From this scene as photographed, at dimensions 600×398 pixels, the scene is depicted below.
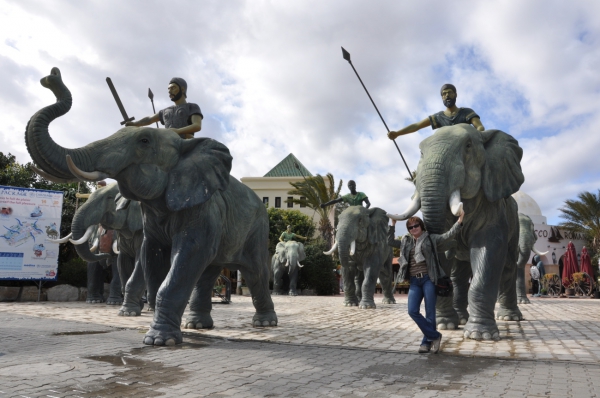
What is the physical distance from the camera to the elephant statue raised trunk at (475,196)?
249 inches

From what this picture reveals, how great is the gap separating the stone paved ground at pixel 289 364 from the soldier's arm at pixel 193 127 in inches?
101

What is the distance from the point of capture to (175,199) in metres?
5.76

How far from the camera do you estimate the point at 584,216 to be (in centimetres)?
4125

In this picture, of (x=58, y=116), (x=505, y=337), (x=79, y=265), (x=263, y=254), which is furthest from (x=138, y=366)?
(x=79, y=265)

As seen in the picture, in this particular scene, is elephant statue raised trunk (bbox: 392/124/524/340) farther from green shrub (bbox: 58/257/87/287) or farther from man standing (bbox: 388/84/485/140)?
green shrub (bbox: 58/257/87/287)

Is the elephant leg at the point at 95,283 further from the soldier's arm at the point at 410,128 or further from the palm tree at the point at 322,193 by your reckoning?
the palm tree at the point at 322,193

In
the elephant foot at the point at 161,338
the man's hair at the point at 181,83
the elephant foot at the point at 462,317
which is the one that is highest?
the man's hair at the point at 181,83

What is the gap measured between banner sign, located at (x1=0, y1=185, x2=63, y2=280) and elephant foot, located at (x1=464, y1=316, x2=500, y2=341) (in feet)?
41.3

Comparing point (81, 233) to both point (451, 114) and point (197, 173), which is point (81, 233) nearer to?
point (197, 173)

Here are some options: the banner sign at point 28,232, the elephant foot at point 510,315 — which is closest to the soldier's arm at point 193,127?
the elephant foot at point 510,315

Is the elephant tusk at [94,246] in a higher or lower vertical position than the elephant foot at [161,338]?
higher

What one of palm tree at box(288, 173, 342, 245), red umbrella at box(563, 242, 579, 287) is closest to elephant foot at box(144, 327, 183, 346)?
red umbrella at box(563, 242, 579, 287)

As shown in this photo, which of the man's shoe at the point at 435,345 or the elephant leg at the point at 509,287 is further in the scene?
the elephant leg at the point at 509,287

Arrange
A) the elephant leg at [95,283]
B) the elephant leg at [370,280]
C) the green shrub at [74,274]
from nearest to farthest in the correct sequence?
the elephant leg at [370,280] → the elephant leg at [95,283] → the green shrub at [74,274]
